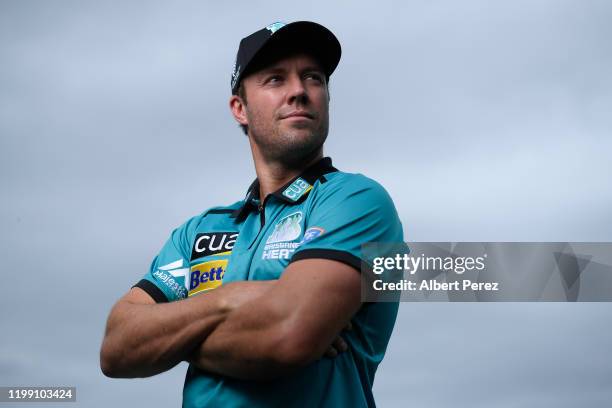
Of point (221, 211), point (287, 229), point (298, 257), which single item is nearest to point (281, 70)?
point (221, 211)

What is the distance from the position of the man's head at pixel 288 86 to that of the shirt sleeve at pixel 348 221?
47cm

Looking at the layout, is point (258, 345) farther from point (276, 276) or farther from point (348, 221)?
point (348, 221)

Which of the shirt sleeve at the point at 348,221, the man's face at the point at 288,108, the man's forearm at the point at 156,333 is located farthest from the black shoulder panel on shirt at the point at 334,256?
the man's face at the point at 288,108

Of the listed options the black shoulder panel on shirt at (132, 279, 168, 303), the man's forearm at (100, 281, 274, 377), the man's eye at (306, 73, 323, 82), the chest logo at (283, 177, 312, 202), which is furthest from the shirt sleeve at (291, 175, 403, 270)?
the black shoulder panel on shirt at (132, 279, 168, 303)

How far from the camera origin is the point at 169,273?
A: 13.9ft

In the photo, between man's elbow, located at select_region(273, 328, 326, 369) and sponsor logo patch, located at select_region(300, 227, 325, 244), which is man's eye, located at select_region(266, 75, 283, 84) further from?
man's elbow, located at select_region(273, 328, 326, 369)

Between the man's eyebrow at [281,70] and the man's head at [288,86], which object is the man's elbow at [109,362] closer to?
the man's head at [288,86]

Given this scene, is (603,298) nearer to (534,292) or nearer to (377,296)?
(534,292)

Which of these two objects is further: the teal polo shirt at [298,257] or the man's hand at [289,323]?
the teal polo shirt at [298,257]

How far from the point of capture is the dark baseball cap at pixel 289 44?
430 centimetres

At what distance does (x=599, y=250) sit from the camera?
16.9 feet

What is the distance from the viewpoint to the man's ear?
185 inches

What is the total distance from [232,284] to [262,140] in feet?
3.76

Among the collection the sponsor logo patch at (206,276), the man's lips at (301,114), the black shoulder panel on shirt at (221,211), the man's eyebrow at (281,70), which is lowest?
the sponsor logo patch at (206,276)
